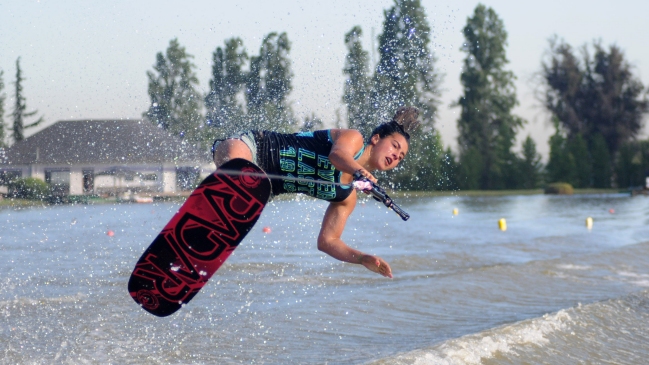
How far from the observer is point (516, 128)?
54.4m

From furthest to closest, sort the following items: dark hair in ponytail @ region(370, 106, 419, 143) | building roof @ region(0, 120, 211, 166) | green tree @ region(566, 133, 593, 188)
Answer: green tree @ region(566, 133, 593, 188), building roof @ region(0, 120, 211, 166), dark hair in ponytail @ region(370, 106, 419, 143)

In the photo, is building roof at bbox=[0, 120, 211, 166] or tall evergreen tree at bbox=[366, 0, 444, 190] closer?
building roof at bbox=[0, 120, 211, 166]

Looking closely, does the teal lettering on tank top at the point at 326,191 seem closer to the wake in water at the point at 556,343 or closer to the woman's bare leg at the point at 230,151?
the woman's bare leg at the point at 230,151

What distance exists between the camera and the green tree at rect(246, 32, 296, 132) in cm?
994

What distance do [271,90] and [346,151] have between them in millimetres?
6609

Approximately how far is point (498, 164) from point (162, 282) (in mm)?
46771

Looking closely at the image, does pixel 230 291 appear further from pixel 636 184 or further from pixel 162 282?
pixel 636 184

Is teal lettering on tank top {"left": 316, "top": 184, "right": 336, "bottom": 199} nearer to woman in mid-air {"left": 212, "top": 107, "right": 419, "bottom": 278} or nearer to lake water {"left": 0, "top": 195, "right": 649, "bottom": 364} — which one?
woman in mid-air {"left": 212, "top": 107, "right": 419, "bottom": 278}

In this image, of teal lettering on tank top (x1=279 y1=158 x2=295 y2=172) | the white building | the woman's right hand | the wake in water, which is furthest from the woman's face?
the white building

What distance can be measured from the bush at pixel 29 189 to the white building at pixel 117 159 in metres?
0.14

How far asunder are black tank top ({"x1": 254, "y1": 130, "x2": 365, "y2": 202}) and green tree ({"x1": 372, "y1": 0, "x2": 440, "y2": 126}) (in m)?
5.66

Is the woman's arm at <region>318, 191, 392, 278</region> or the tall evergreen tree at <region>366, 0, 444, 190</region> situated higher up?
the tall evergreen tree at <region>366, 0, 444, 190</region>

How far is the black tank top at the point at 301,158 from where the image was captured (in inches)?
180

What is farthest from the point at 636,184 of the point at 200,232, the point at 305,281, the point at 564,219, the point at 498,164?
the point at 200,232
